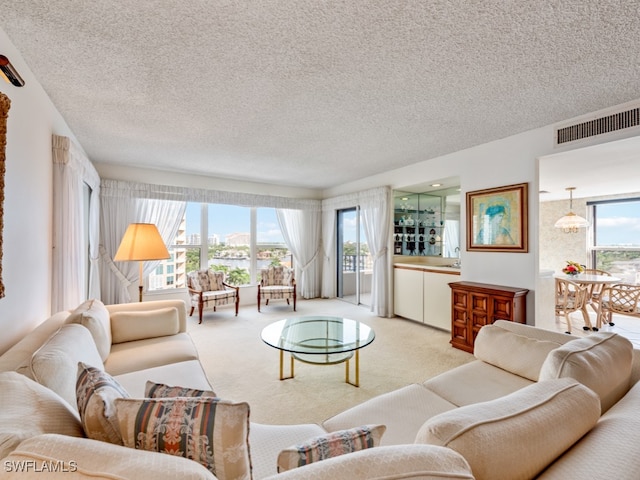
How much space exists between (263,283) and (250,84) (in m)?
3.91

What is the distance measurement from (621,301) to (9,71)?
6.59m

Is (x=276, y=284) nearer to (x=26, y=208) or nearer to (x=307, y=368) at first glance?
(x=307, y=368)

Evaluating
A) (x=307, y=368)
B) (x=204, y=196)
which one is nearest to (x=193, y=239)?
(x=204, y=196)

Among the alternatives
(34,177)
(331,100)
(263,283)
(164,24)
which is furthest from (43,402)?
(263,283)

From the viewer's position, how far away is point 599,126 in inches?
105

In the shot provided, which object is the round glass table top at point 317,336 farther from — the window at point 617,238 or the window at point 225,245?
the window at point 617,238

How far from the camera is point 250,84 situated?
2238mm

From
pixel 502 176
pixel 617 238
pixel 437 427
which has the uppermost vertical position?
pixel 502 176

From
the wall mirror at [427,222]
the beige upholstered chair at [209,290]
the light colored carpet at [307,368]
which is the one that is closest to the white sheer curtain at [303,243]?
the beige upholstered chair at [209,290]

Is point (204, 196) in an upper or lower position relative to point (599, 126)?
lower

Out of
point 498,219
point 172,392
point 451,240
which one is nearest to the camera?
point 172,392

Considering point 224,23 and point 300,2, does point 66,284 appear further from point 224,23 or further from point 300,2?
point 300,2

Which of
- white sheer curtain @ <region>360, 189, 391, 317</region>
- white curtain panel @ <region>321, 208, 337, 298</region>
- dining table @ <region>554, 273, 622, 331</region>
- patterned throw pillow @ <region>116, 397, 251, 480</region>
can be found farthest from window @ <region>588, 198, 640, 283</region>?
patterned throw pillow @ <region>116, 397, 251, 480</region>

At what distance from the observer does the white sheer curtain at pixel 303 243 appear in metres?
6.23
